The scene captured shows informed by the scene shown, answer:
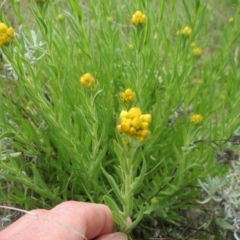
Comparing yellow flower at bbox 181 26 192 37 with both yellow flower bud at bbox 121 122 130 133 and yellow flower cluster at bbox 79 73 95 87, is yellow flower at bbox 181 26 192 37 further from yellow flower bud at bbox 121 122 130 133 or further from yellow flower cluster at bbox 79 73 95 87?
yellow flower bud at bbox 121 122 130 133

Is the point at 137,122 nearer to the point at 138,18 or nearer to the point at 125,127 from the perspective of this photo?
the point at 125,127

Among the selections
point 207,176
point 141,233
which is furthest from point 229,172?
point 141,233

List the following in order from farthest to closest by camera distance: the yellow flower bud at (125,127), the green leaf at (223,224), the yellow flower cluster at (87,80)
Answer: the green leaf at (223,224) < the yellow flower cluster at (87,80) < the yellow flower bud at (125,127)

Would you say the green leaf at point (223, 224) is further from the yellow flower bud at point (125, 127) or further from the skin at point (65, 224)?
the yellow flower bud at point (125, 127)

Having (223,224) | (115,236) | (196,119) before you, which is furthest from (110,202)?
(223,224)

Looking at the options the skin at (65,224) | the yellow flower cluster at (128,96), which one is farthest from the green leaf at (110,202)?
the yellow flower cluster at (128,96)

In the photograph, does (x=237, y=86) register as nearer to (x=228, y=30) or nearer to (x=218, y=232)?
(x=228, y=30)

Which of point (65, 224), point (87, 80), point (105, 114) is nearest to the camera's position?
point (65, 224)
